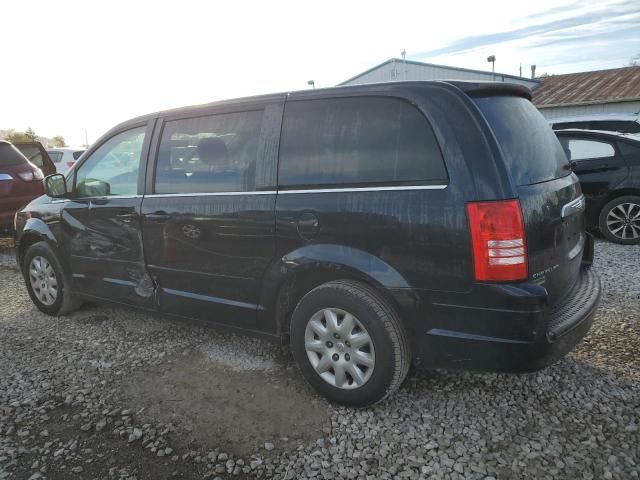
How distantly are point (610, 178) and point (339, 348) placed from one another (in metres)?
5.53

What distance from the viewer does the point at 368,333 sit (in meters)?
2.53

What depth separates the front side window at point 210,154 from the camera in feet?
9.76

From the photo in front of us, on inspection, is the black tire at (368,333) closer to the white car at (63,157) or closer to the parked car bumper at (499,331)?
the parked car bumper at (499,331)

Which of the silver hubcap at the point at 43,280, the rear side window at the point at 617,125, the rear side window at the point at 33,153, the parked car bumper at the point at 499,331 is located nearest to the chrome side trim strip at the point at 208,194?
the parked car bumper at the point at 499,331

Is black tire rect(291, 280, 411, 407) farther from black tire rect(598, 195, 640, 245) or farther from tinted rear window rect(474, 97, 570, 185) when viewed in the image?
black tire rect(598, 195, 640, 245)

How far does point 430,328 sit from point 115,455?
1.74 metres

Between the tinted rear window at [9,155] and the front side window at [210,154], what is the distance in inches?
207

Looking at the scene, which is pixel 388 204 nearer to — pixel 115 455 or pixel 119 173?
pixel 115 455

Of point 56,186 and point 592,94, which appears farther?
point 592,94

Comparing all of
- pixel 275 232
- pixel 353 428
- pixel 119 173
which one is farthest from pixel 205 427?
pixel 119 173

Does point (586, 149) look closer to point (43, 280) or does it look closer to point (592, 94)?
point (43, 280)

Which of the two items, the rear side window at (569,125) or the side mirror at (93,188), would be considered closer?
the side mirror at (93,188)

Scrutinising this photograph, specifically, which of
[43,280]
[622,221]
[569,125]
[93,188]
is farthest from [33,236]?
[569,125]

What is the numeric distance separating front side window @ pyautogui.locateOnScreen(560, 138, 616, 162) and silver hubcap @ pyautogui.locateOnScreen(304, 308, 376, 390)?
17.1 ft
